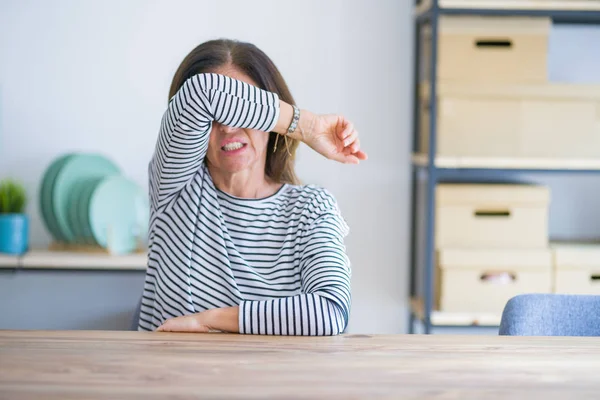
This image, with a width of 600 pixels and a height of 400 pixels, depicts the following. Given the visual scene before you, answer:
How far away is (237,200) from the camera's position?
1564 mm

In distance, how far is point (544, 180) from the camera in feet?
10.4

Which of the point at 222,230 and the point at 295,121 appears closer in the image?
the point at 295,121

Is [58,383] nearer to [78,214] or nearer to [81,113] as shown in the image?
[78,214]

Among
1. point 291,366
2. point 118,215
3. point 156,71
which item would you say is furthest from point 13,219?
point 291,366

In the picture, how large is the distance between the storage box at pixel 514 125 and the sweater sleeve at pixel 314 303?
140 centimetres

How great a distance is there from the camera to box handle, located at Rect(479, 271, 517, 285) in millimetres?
2787

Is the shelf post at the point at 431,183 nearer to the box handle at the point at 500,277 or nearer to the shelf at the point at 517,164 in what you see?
the shelf at the point at 517,164

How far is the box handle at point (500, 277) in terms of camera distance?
279cm

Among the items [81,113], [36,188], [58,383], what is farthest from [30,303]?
[58,383]

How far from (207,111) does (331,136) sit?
0.22 meters

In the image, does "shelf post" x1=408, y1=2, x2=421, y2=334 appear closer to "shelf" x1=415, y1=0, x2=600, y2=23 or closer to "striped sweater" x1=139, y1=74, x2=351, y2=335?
"shelf" x1=415, y1=0, x2=600, y2=23

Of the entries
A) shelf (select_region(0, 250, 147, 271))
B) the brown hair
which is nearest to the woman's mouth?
the brown hair

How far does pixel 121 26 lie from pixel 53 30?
246mm

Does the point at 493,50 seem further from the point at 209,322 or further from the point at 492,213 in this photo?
the point at 209,322
